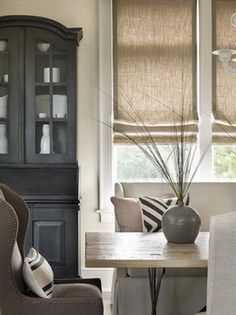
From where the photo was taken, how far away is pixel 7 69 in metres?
4.50

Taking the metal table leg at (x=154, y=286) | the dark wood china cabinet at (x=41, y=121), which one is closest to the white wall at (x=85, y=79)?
the dark wood china cabinet at (x=41, y=121)

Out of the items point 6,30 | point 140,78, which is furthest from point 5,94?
point 140,78

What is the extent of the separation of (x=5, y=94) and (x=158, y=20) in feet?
5.05

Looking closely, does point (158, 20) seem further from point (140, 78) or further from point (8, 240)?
point (8, 240)

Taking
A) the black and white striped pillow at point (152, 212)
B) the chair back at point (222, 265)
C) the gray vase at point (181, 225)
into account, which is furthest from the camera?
the black and white striped pillow at point (152, 212)

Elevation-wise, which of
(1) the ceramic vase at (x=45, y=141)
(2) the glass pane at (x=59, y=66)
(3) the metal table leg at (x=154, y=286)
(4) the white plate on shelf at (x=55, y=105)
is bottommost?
(3) the metal table leg at (x=154, y=286)

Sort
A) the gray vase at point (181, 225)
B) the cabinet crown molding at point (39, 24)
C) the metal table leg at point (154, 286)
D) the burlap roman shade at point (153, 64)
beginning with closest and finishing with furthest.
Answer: the gray vase at point (181, 225) < the metal table leg at point (154, 286) < the cabinet crown molding at point (39, 24) < the burlap roman shade at point (153, 64)

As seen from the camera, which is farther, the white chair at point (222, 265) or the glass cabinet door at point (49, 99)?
the glass cabinet door at point (49, 99)

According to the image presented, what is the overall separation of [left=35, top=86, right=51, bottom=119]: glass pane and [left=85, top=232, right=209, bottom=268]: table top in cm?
172

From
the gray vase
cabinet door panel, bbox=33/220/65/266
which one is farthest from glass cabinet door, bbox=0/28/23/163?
the gray vase

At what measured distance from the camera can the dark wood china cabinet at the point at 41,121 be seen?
4.36 metres

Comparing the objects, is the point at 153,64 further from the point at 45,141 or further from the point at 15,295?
the point at 15,295

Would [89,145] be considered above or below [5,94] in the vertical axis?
below

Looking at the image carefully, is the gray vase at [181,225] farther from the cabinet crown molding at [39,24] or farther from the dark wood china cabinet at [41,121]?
the cabinet crown molding at [39,24]
